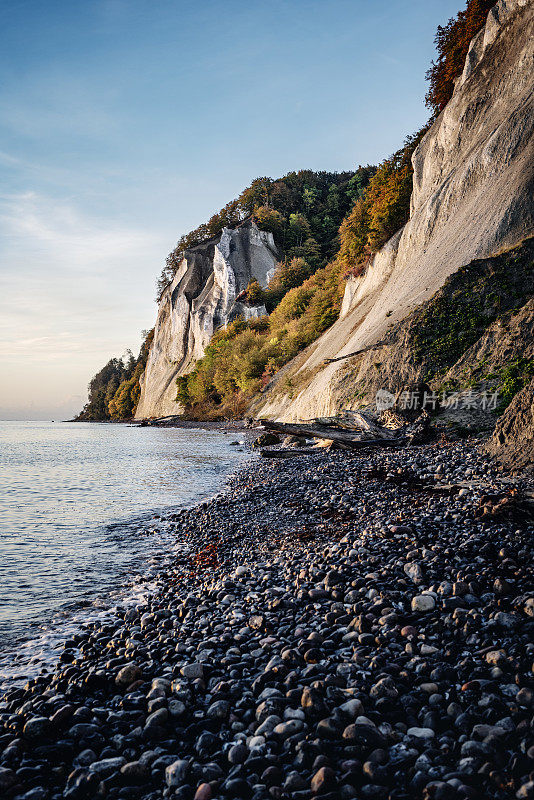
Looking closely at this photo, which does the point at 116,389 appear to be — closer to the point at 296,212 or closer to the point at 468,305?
the point at 296,212

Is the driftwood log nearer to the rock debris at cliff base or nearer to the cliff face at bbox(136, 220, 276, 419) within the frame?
the rock debris at cliff base

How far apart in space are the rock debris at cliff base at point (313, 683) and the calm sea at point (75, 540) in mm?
742

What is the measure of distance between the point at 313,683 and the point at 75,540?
26.3ft

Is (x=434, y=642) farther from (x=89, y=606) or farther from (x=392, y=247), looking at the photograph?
(x=392, y=247)

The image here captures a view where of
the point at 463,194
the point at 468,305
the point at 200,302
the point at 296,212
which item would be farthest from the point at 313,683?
the point at 296,212

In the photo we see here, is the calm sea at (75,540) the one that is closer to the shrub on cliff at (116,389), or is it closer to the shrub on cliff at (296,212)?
the shrub on cliff at (296,212)

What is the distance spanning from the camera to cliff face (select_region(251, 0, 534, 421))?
23391 mm

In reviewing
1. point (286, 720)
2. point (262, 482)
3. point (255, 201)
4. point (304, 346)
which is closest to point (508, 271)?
point (262, 482)

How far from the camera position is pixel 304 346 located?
48719mm

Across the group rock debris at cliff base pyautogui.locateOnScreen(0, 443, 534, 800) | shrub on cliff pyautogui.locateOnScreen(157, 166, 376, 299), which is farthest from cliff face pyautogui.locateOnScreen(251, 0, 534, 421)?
shrub on cliff pyautogui.locateOnScreen(157, 166, 376, 299)

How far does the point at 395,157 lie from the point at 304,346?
19971mm

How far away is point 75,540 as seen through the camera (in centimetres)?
994

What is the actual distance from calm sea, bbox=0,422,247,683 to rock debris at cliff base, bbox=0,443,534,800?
742 millimetres

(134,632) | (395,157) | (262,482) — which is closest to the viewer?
(134,632)
